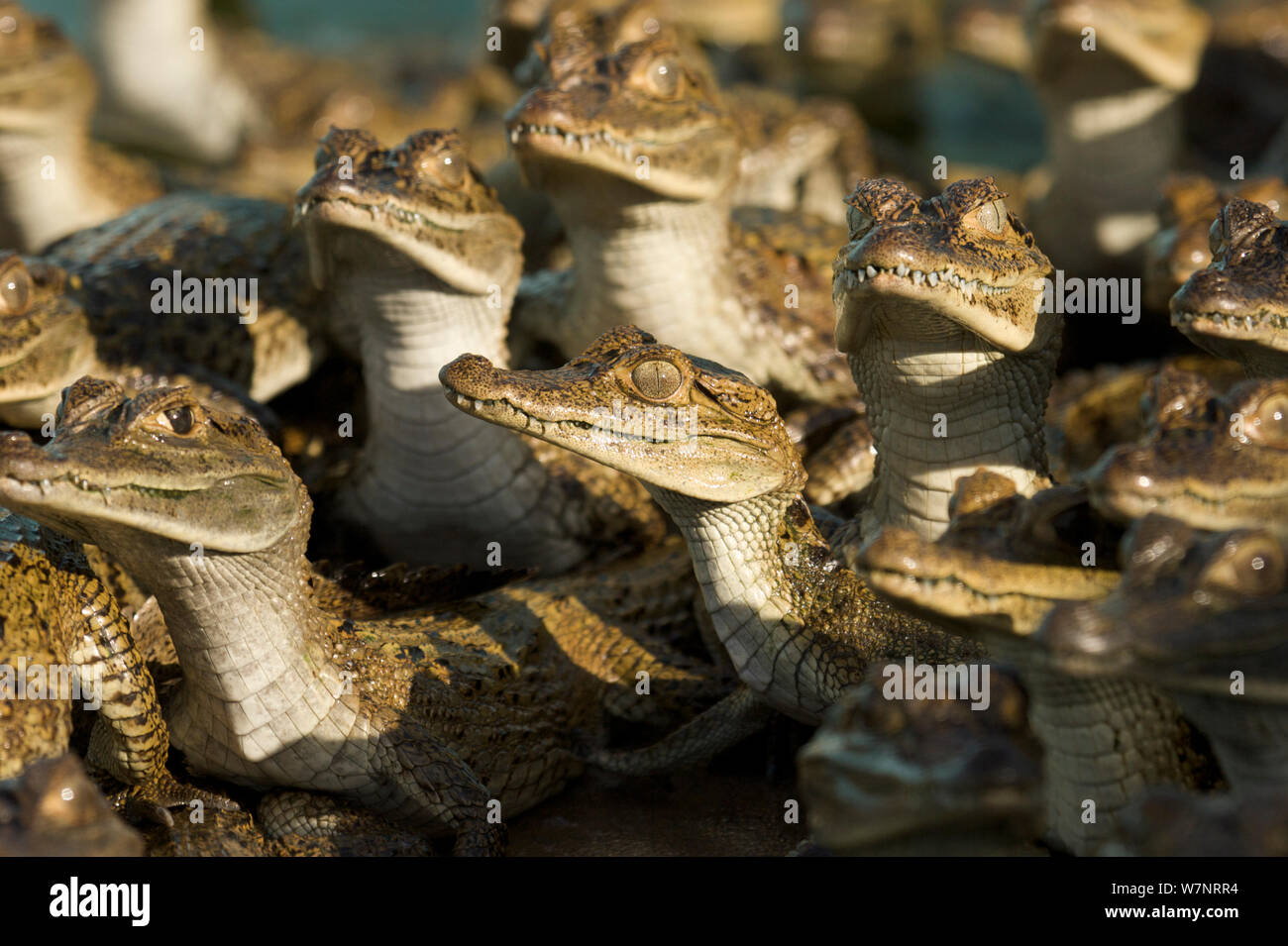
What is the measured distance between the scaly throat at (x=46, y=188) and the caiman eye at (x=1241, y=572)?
5.33m

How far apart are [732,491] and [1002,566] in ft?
3.14

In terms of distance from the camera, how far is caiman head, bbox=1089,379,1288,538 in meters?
2.64

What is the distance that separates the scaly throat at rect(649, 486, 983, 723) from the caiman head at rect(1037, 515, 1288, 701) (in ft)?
3.55

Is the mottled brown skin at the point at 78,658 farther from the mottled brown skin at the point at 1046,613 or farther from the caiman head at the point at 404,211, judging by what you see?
the mottled brown skin at the point at 1046,613

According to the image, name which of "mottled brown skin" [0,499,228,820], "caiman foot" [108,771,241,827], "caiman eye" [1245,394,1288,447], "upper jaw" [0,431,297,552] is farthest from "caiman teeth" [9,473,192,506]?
"caiman eye" [1245,394,1288,447]

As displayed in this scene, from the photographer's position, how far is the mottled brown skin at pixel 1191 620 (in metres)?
2.47

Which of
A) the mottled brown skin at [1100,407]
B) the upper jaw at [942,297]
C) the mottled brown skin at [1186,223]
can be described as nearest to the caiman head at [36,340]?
the upper jaw at [942,297]

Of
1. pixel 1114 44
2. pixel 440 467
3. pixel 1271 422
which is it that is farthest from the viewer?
pixel 1114 44

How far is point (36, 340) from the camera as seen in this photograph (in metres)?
4.54

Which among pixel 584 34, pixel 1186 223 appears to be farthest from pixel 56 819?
pixel 1186 223

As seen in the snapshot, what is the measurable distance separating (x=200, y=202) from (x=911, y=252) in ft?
11.8

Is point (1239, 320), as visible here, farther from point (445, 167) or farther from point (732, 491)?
point (445, 167)

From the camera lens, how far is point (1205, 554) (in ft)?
8.22
